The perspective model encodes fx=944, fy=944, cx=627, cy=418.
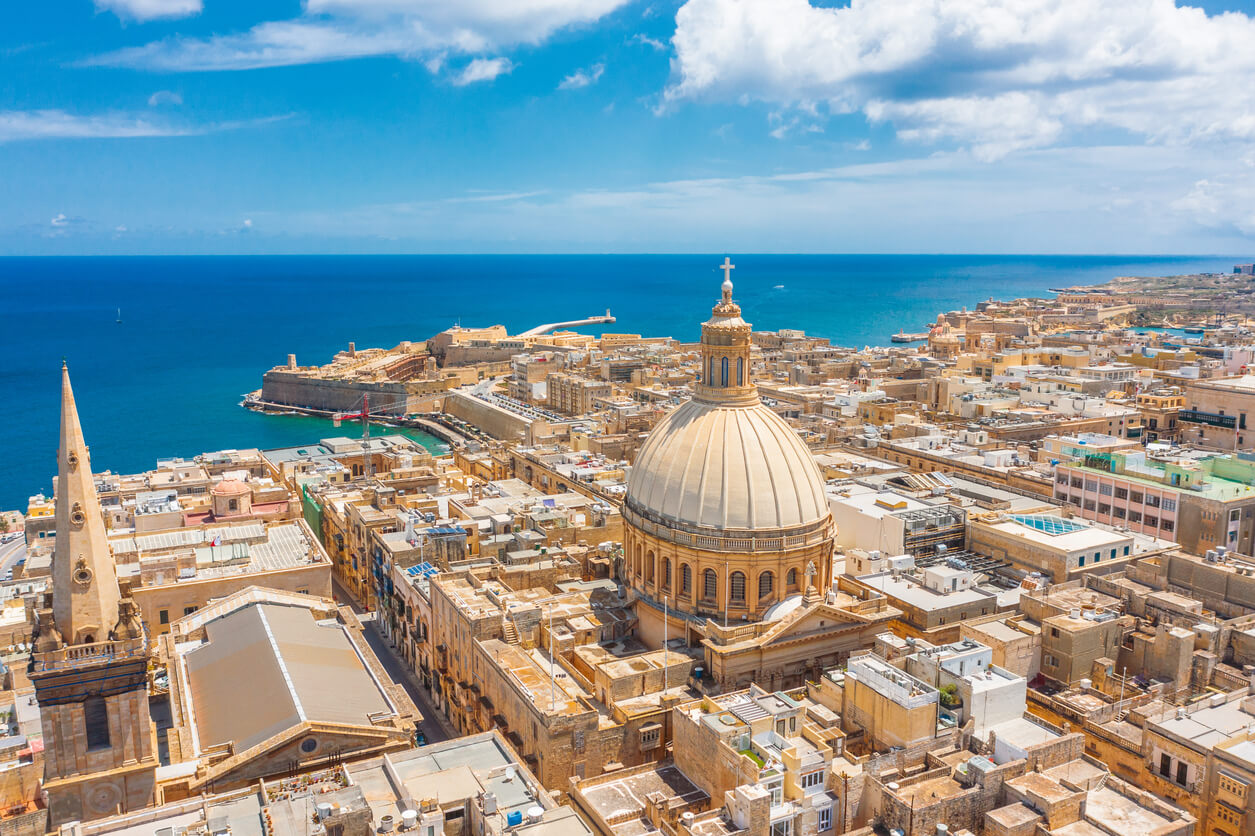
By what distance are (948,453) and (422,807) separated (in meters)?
59.2

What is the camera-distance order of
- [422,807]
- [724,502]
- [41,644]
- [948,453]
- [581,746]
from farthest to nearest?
[948,453], [724,502], [581,746], [422,807], [41,644]

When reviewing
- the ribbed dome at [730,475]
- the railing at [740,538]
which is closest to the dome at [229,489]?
the ribbed dome at [730,475]

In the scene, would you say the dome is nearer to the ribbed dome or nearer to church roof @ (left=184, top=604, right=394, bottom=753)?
church roof @ (left=184, top=604, right=394, bottom=753)

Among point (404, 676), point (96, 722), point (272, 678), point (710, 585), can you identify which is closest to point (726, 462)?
point (710, 585)

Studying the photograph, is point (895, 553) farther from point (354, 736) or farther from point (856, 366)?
point (856, 366)

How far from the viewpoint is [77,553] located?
26000 millimetres

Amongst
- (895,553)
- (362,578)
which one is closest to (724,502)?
(895,553)

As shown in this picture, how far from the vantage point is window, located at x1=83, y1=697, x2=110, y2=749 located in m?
27.0

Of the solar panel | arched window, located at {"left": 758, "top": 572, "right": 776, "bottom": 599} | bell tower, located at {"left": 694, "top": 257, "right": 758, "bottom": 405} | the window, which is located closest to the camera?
the window

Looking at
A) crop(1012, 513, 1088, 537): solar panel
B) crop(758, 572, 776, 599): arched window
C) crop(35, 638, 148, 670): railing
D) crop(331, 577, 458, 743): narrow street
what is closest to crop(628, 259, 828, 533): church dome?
crop(758, 572, 776, 599): arched window

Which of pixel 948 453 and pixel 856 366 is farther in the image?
pixel 856 366

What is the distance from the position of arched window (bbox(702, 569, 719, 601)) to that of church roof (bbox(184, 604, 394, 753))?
14920 mm

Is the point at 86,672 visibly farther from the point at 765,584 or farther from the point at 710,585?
the point at 765,584

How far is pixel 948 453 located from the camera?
77.4 metres
